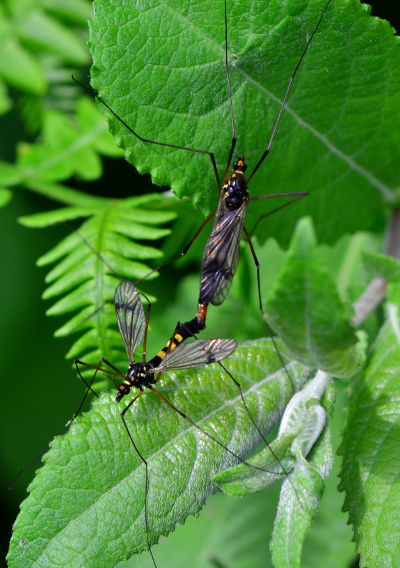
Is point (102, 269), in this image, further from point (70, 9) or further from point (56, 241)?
point (70, 9)

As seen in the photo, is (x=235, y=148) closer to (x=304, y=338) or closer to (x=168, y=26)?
(x=168, y=26)

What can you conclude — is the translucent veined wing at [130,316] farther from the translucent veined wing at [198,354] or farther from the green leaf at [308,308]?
the green leaf at [308,308]

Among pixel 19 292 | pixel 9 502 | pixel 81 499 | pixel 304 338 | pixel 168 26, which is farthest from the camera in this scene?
pixel 19 292

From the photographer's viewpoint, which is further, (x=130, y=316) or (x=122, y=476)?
(x=130, y=316)

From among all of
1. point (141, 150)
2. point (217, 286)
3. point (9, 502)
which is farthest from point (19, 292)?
point (141, 150)

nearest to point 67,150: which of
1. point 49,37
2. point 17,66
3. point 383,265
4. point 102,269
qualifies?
point 17,66
